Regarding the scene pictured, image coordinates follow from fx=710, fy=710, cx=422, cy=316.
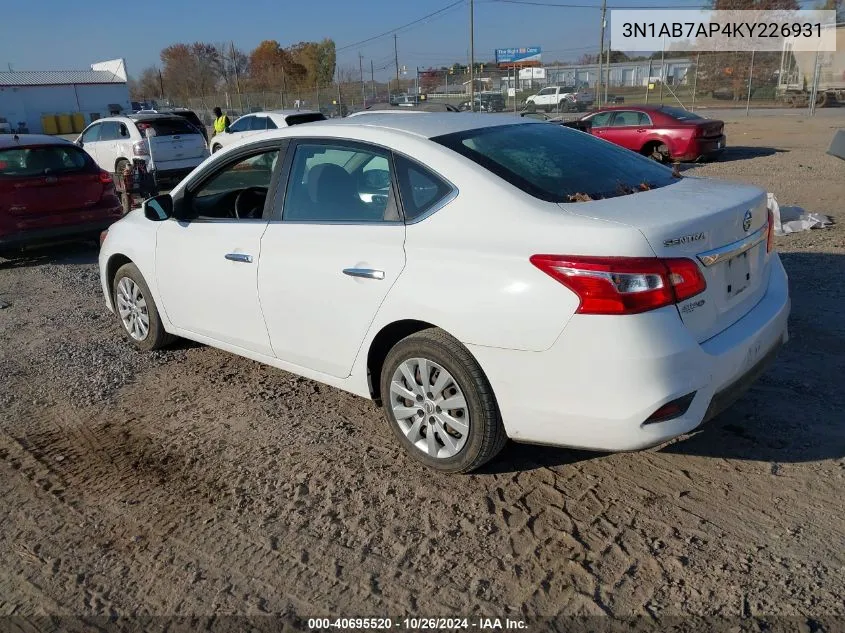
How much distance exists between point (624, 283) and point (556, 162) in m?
1.11

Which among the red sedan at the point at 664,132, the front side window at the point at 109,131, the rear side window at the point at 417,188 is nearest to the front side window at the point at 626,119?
the red sedan at the point at 664,132

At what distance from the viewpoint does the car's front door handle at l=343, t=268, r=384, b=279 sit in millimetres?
3420

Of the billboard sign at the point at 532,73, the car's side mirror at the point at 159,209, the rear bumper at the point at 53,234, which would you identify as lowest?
the rear bumper at the point at 53,234

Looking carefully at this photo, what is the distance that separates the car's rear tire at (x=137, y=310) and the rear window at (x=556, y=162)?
2714 mm

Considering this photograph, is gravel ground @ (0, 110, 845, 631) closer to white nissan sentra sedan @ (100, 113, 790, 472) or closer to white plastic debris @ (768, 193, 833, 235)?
white nissan sentra sedan @ (100, 113, 790, 472)

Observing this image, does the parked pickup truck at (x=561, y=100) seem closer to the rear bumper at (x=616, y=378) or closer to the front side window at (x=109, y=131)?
the front side window at (x=109, y=131)

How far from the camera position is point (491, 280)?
9.86ft

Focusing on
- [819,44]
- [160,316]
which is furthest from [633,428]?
[819,44]

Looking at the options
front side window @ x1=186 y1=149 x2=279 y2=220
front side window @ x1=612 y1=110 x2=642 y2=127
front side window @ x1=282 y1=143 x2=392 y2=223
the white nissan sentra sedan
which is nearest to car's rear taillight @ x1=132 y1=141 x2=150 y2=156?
front side window @ x1=612 y1=110 x2=642 y2=127

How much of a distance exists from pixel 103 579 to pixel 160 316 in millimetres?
2488

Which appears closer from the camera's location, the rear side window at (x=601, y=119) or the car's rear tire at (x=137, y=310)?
the car's rear tire at (x=137, y=310)

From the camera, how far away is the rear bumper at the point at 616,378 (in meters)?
2.77

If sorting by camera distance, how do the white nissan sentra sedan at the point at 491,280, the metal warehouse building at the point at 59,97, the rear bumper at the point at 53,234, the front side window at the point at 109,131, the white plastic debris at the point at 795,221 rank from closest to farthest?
the white nissan sentra sedan at the point at 491,280 → the white plastic debris at the point at 795,221 → the rear bumper at the point at 53,234 → the front side window at the point at 109,131 → the metal warehouse building at the point at 59,97

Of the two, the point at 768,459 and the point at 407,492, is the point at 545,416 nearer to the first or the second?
the point at 407,492
